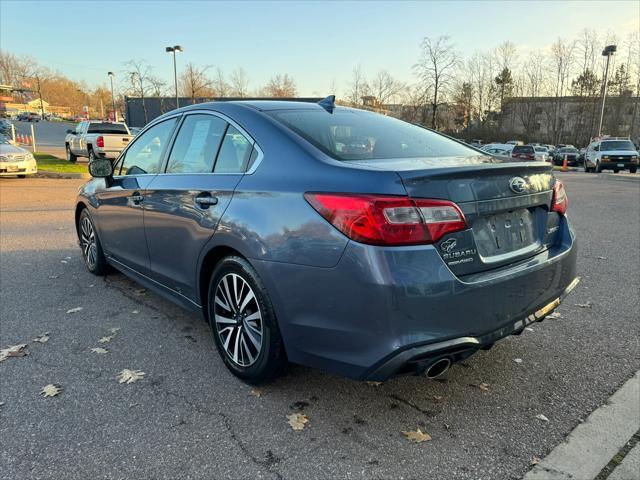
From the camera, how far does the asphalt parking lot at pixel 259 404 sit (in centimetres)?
232

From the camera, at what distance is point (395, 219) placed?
218 cm

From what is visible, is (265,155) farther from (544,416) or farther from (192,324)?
(544,416)

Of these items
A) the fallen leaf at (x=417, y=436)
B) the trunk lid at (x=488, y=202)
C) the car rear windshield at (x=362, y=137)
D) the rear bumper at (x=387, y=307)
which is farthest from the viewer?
the car rear windshield at (x=362, y=137)

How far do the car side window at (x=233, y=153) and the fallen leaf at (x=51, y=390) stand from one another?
165 centimetres

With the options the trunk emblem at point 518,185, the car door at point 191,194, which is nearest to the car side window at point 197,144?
the car door at point 191,194

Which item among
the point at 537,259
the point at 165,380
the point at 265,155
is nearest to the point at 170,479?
the point at 165,380

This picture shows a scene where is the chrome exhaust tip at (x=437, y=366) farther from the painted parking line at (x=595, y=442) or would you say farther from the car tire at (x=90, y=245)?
the car tire at (x=90, y=245)

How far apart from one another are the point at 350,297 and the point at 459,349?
57 cm

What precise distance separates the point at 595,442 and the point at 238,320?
6.67ft

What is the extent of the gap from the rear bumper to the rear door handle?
1.98ft

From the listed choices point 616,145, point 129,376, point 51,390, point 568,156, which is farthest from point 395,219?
point 568,156

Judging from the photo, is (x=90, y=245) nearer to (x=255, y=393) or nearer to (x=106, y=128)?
(x=255, y=393)

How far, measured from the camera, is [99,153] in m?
19.0

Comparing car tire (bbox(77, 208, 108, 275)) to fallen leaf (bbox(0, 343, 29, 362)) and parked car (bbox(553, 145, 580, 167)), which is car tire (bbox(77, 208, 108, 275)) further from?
parked car (bbox(553, 145, 580, 167))
